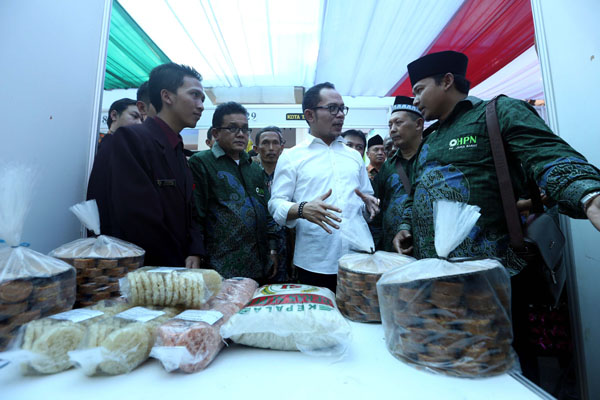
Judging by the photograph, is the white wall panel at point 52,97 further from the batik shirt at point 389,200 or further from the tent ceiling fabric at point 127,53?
the batik shirt at point 389,200

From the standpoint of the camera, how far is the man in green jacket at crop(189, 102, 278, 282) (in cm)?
212

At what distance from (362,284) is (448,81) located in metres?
1.28

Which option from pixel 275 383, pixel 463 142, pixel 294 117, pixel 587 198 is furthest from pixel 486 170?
pixel 294 117

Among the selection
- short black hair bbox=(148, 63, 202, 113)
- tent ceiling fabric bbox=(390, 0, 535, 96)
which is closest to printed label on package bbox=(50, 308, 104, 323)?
short black hair bbox=(148, 63, 202, 113)

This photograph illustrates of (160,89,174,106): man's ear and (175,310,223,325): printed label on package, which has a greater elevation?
(160,89,174,106): man's ear

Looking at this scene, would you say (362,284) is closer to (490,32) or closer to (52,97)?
(52,97)

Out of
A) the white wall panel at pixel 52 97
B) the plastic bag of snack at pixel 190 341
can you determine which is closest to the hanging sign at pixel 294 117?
the white wall panel at pixel 52 97

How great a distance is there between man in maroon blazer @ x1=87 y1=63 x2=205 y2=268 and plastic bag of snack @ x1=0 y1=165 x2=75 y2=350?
1.48 ft

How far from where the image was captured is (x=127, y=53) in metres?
2.94

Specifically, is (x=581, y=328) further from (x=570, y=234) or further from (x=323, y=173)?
(x=323, y=173)

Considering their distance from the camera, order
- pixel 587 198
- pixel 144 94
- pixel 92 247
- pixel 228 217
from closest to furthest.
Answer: pixel 587 198, pixel 92 247, pixel 228 217, pixel 144 94

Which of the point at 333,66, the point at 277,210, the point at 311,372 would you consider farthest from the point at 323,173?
the point at 333,66

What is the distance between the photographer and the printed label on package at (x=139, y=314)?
751 millimetres

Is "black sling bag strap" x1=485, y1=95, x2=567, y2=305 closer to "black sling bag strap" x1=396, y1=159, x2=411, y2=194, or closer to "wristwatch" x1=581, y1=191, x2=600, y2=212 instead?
"wristwatch" x1=581, y1=191, x2=600, y2=212
